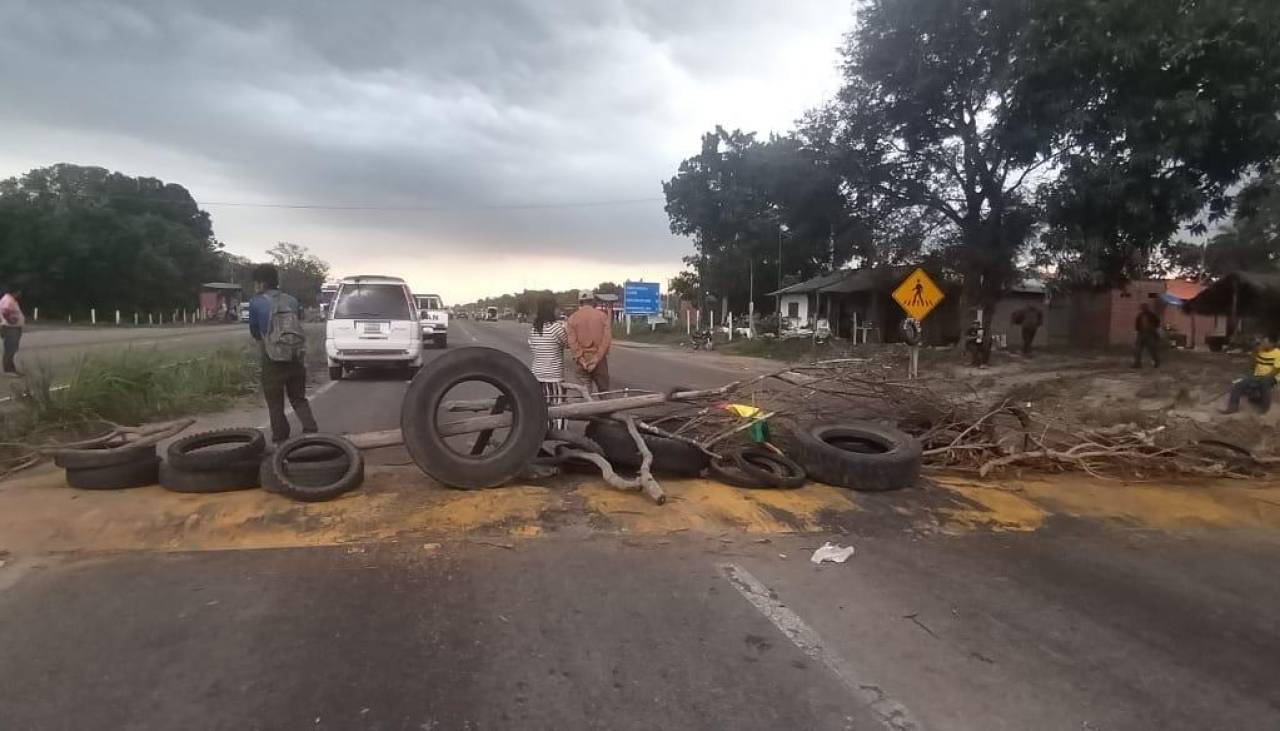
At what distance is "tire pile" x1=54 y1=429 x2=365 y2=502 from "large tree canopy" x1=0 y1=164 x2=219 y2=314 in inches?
2224

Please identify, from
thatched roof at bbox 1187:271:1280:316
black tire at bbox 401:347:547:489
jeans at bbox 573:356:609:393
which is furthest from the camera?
thatched roof at bbox 1187:271:1280:316

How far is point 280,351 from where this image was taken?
27.5 feet

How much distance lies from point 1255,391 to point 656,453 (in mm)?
10985

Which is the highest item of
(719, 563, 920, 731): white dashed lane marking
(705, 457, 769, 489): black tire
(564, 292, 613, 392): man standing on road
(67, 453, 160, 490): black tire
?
(564, 292, 613, 392): man standing on road

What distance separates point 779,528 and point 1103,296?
3885 centimetres

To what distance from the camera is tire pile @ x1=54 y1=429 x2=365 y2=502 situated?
6.48m

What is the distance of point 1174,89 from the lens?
21.2 metres

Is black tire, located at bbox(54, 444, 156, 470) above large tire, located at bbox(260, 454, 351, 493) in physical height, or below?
above

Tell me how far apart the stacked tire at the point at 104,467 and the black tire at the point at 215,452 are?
25 cm

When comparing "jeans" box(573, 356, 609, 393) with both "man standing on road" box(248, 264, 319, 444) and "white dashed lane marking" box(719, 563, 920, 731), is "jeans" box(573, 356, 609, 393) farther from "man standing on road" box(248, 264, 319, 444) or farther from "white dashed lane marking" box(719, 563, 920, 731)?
"white dashed lane marking" box(719, 563, 920, 731)

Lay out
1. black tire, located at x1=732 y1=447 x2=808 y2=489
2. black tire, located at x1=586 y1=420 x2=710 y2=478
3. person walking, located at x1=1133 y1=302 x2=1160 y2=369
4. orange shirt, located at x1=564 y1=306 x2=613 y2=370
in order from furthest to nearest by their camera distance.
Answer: person walking, located at x1=1133 y1=302 x2=1160 y2=369
orange shirt, located at x1=564 y1=306 x2=613 y2=370
black tire, located at x1=586 y1=420 x2=710 y2=478
black tire, located at x1=732 y1=447 x2=808 y2=489

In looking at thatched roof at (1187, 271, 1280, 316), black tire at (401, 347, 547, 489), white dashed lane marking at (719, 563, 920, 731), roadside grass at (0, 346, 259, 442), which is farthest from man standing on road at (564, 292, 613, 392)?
thatched roof at (1187, 271, 1280, 316)

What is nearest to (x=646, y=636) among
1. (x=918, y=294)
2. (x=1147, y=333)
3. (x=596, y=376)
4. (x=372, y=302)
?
(x=596, y=376)

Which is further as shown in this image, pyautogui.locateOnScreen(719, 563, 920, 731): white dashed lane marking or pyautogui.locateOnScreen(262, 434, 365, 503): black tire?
pyautogui.locateOnScreen(262, 434, 365, 503): black tire
